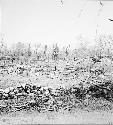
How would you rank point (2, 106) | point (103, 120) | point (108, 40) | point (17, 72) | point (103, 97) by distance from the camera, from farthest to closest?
point (108, 40) → point (17, 72) → point (103, 97) → point (2, 106) → point (103, 120)

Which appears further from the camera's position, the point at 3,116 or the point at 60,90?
the point at 60,90

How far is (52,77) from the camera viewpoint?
39.1ft

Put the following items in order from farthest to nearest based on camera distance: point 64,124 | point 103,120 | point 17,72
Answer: point 17,72, point 103,120, point 64,124

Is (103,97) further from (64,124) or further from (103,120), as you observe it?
(64,124)

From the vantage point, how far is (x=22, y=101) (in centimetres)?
884

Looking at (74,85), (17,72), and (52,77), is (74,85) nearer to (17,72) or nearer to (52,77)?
(52,77)

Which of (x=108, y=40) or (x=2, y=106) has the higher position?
(x=108, y=40)

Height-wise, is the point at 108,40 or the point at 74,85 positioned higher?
the point at 108,40

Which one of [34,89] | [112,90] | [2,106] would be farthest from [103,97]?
[2,106]

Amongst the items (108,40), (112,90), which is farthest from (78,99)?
(108,40)

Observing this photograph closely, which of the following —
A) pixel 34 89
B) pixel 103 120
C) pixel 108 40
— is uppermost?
pixel 108 40

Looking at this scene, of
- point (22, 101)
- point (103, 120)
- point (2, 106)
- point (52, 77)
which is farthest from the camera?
point (52, 77)

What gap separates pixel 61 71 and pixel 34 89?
3.62 m

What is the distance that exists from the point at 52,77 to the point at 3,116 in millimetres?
4768
